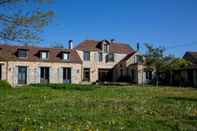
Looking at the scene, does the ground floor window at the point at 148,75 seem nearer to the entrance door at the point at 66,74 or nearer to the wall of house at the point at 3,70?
the entrance door at the point at 66,74

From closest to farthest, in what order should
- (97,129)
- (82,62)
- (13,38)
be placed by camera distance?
1. (97,129)
2. (13,38)
3. (82,62)

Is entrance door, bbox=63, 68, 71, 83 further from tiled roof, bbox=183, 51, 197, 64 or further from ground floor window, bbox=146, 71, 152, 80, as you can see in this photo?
tiled roof, bbox=183, 51, 197, 64

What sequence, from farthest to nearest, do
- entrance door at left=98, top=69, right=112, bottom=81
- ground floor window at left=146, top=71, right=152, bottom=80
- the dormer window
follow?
entrance door at left=98, top=69, right=112, bottom=81 < ground floor window at left=146, top=71, right=152, bottom=80 < the dormer window

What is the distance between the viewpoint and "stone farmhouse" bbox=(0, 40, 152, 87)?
4991 centimetres

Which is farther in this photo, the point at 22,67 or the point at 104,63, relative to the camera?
the point at 104,63

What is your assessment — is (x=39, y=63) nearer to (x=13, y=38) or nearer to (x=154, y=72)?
(x=154, y=72)

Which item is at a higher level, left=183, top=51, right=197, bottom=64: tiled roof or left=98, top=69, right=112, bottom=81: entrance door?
left=183, top=51, right=197, bottom=64: tiled roof

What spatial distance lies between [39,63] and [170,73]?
74.0 ft

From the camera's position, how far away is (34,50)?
53.0 metres

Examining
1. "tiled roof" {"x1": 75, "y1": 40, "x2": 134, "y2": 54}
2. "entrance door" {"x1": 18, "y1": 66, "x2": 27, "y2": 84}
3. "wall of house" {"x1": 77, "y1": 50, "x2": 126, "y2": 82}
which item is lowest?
"entrance door" {"x1": 18, "y1": 66, "x2": 27, "y2": 84}

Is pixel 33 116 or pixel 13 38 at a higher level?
pixel 13 38

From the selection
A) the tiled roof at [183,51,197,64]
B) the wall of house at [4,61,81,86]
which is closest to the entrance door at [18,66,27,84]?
the wall of house at [4,61,81,86]

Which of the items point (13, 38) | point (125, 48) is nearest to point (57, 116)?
point (13, 38)

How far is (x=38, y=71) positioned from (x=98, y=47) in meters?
15.0
